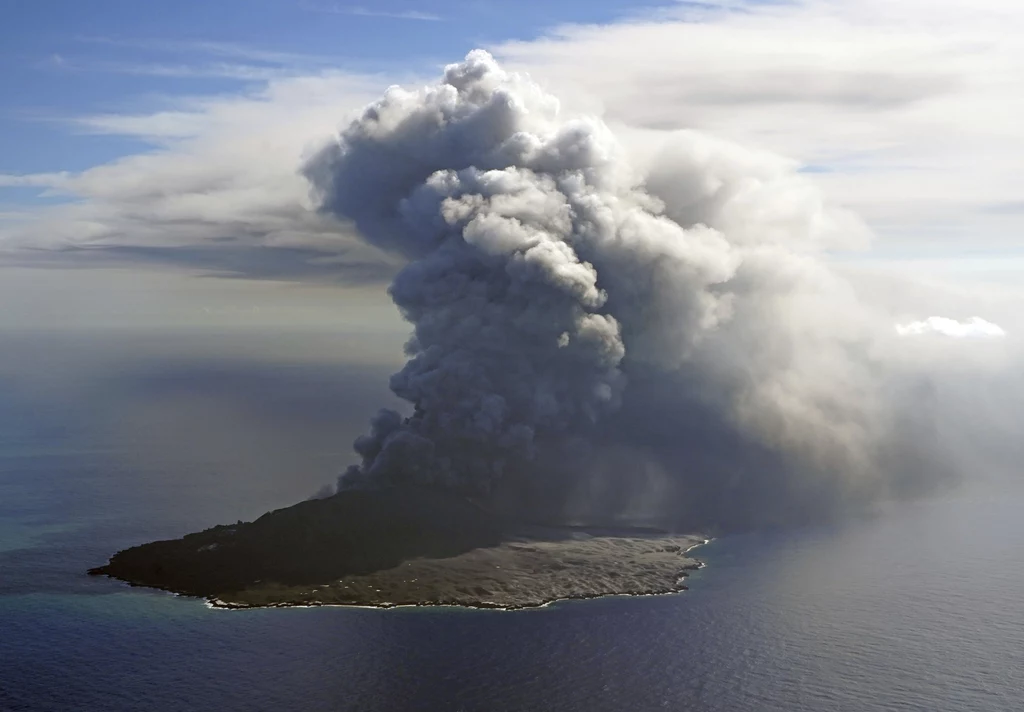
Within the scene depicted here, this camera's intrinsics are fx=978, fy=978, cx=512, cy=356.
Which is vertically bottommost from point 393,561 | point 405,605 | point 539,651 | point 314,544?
point 539,651

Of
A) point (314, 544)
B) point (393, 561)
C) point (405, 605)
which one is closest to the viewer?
point (405, 605)

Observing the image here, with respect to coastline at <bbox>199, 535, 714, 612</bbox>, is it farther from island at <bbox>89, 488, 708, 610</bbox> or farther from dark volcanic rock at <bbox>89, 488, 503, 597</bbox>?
dark volcanic rock at <bbox>89, 488, 503, 597</bbox>

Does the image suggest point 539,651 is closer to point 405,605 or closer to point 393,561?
point 405,605

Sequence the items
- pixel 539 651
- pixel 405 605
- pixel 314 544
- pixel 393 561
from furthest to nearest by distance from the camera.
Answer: pixel 314 544
pixel 393 561
pixel 405 605
pixel 539 651

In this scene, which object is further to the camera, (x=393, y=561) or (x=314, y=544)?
(x=314, y=544)

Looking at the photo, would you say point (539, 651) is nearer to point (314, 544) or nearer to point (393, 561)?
point (393, 561)

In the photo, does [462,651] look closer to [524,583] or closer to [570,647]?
[570,647]

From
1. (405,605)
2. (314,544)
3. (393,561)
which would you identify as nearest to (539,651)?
(405,605)

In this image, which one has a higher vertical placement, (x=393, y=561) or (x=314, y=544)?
(x=314, y=544)
